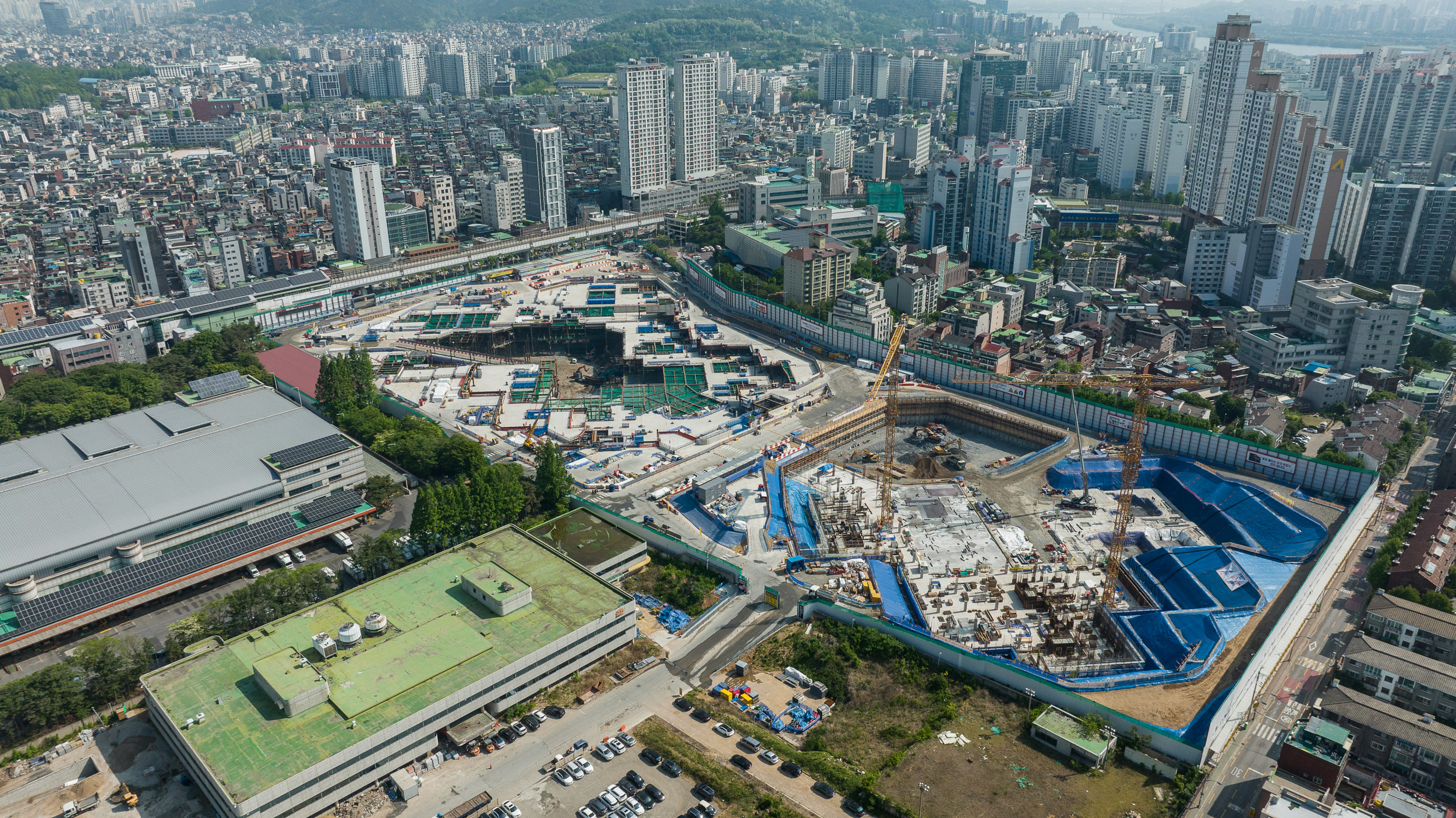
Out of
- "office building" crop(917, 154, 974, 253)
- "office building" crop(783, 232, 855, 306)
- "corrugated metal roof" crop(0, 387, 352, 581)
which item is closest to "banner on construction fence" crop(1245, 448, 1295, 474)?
"office building" crop(783, 232, 855, 306)

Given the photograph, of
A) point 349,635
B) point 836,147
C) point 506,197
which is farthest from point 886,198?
point 349,635

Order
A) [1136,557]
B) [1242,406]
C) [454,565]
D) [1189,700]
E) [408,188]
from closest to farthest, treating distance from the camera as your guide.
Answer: [1189,700] → [454,565] → [1136,557] → [1242,406] → [408,188]

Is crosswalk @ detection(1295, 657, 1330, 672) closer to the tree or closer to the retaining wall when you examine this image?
the retaining wall

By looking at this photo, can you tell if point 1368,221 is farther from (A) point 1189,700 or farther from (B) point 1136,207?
(A) point 1189,700

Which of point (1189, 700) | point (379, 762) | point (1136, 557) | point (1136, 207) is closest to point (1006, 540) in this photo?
point (1136, 557)

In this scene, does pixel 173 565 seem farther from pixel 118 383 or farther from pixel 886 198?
pixel 886 198

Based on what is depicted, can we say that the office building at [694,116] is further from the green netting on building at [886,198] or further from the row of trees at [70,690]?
the row of trees at [70,690]

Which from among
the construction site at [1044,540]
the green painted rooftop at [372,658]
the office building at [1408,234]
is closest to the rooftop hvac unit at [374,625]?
the green painted rooftop at [372,658]
